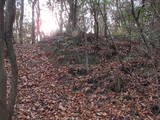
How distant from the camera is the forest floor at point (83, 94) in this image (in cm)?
570

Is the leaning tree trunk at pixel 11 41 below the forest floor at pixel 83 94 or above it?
above

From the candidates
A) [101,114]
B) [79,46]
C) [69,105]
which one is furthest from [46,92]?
[79,46]

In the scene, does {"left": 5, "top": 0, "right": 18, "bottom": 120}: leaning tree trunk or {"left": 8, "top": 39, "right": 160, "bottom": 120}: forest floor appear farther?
{"left": 8, "top": 39, "right": 160, "bottom": 120}: forest floor

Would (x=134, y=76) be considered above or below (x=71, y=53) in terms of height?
below

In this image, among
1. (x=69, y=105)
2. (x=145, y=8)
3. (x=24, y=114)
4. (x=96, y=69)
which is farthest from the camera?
(x=96, y=69)

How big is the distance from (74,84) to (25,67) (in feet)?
8.99

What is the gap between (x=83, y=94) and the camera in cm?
693

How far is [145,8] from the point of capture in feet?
22.0

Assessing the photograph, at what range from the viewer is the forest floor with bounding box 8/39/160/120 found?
570cm

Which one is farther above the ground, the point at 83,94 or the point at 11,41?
the point at 11,41

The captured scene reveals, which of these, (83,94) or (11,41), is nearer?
(11,41)

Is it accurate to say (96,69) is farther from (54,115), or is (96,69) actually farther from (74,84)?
(54,115)

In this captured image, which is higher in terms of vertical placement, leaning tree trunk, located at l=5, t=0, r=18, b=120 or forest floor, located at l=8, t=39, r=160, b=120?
leaning tree trunk, located at l=5, t=0, r=18, b=120

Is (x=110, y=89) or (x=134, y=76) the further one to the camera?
(x=134, y=76)
